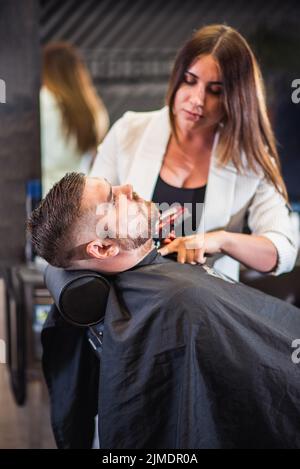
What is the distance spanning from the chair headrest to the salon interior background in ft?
5.16

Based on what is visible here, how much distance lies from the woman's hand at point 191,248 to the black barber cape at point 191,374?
159 millimetres

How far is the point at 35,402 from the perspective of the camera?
2842 millimetres

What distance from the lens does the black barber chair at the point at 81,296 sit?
1239 mm

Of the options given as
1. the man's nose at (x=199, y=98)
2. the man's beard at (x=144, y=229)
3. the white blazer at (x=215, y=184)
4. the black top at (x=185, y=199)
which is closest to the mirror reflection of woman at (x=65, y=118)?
the white blazer at (x=215, y=184)

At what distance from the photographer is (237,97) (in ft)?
4.98

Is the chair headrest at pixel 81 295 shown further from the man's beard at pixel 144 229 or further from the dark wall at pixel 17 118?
the dark wall at pixel 17 118

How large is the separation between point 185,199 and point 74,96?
1396 millimetres

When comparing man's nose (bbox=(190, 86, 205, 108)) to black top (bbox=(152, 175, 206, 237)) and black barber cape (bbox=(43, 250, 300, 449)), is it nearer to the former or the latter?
black top (bbox=(152, 175, 206, 237))

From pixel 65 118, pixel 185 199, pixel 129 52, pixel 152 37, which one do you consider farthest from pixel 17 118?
pixel 185 199

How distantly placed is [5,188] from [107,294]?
164cm
